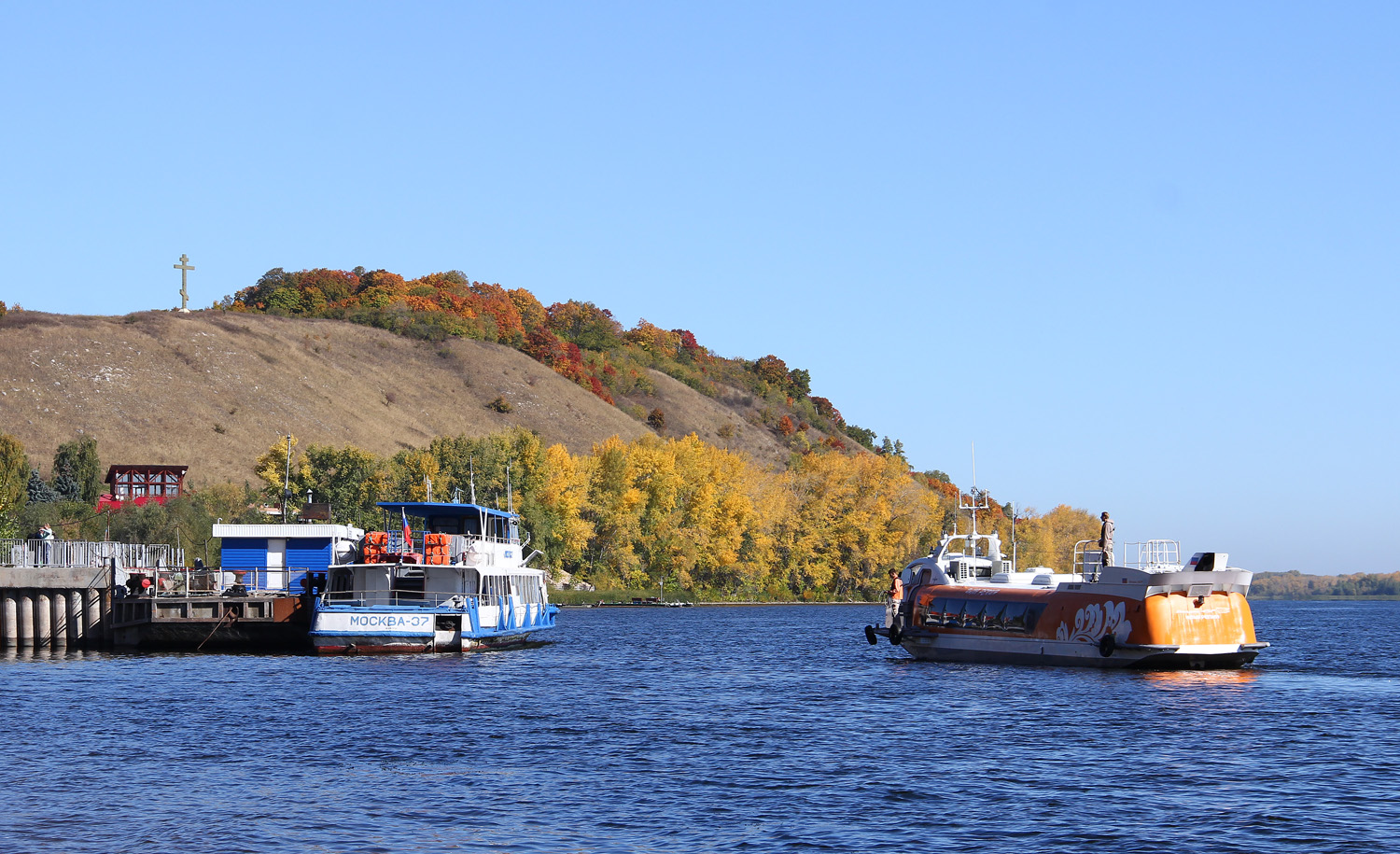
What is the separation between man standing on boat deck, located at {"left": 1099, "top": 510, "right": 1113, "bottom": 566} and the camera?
5828cm

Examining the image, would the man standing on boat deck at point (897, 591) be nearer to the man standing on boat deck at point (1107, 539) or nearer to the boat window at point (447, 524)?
the man standing on boat deck at point (1107, 539)

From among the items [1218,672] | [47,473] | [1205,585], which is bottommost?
[1218,672]

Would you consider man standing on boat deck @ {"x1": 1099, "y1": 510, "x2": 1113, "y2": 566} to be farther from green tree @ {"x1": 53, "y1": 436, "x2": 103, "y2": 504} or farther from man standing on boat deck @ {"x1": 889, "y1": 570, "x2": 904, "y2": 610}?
green tree @ {"x1": 53, "y1": 436, "x2": 103, "y2": 504}

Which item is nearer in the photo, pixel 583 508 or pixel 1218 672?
pixel 1218 672

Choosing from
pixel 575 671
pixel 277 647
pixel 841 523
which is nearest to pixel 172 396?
pixel 841 523

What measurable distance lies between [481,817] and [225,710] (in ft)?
64.1

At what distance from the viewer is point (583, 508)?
14462 centimetres

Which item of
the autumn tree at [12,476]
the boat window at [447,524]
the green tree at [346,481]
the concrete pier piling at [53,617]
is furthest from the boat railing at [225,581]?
the green tree at [346,481]

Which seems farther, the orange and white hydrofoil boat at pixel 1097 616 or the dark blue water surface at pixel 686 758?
the orange and white hydrofoil boat at pixel 1097 616

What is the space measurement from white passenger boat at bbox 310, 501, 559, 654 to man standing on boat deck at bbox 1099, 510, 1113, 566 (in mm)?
27447

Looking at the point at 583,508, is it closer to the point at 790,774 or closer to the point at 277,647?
the point at 277,647

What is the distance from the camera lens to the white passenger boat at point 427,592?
62156 mm

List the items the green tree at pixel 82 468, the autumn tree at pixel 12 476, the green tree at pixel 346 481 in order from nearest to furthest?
the autumn tree at pixel 12 476 < the green tree at pixel 346 481 < the green tree at pixel 82 468

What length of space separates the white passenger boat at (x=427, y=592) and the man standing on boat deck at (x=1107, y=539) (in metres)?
27.4
